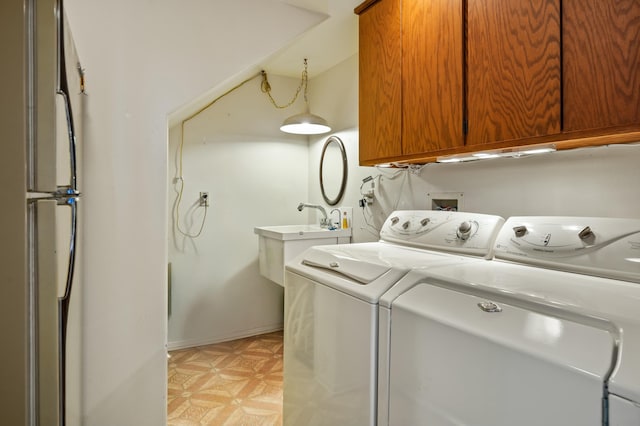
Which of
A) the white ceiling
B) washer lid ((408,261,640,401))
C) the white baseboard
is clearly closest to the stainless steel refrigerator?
washer lid ((408,261,640,401))

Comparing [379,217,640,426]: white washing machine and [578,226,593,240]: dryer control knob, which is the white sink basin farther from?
[578,226,593,240]: dryer control knob

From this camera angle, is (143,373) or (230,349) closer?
(143,373)

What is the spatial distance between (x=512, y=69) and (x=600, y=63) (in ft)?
0.94

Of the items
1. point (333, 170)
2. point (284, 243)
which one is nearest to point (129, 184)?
point (284, 243)

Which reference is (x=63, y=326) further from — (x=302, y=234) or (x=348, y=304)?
(x=302, y=234)

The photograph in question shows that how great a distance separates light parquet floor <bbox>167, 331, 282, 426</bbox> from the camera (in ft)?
6.94

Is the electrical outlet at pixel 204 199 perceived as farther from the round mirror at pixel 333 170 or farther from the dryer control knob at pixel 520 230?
the dryer control knob at pixel 520 230

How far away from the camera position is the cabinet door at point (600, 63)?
3.38 feet

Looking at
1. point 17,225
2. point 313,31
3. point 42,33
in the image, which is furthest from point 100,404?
point 313,31

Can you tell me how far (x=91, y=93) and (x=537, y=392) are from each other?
199 cm

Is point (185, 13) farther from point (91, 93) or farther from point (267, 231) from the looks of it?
point (267, 231)

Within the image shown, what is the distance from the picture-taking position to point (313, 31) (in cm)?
240

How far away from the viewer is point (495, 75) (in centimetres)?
140

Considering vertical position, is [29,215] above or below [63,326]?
above
